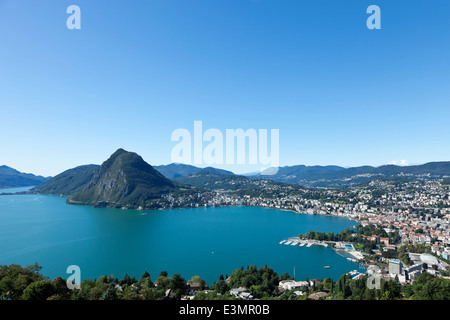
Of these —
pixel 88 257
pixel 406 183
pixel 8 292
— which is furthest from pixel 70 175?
pixel 406 183

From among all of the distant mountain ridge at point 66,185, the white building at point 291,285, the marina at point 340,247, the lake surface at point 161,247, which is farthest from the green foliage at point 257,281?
the distant mountain ridge at point 66,185

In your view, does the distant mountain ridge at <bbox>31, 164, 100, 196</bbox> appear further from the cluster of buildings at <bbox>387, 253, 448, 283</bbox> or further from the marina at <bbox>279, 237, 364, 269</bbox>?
the cluster of buildings at <bbox>387, 253, 448, 283</bbox>

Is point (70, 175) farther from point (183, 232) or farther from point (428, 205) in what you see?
point (428, 205)

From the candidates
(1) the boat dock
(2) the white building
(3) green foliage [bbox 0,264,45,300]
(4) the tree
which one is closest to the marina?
(1) the boat dock

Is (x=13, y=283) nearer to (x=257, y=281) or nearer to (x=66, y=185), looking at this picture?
(x=257, y=281)

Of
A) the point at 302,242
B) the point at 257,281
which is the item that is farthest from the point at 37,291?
the point at 302,242
